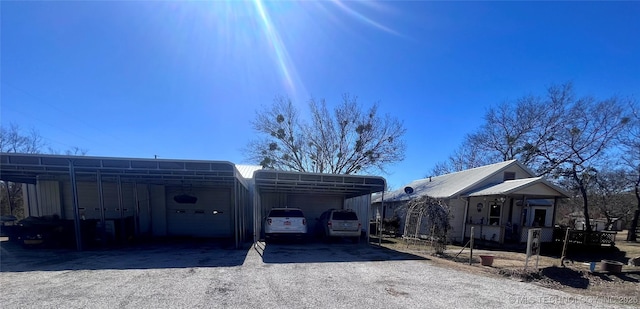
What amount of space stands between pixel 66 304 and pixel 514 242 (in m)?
17.1

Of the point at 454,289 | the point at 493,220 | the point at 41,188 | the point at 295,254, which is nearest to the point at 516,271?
the point at 454,289

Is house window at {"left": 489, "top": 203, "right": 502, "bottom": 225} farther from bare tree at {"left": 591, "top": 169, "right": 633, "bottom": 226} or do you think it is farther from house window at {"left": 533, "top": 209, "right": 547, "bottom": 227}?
bare tree at {"left": 591, "top": 169, "right": 633, "bottom": 226}

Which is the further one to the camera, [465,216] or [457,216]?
[457,216]

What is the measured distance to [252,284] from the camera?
5.74 meters

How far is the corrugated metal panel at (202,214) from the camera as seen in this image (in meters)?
14.8

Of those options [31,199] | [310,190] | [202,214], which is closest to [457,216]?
[310,190]

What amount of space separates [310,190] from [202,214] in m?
6.00

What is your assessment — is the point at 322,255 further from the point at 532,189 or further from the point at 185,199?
the point at 532,189

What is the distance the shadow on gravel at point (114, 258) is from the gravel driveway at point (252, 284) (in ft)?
0.09

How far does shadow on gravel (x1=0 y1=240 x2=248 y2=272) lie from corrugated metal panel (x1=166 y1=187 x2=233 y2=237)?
4.07 meters

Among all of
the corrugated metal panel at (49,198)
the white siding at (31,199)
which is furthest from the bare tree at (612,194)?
the white siding at (31,199)

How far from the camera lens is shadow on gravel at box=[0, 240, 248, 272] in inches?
289

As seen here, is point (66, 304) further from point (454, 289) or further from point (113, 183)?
point (113, 183)

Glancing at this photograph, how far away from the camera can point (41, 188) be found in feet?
44.4
